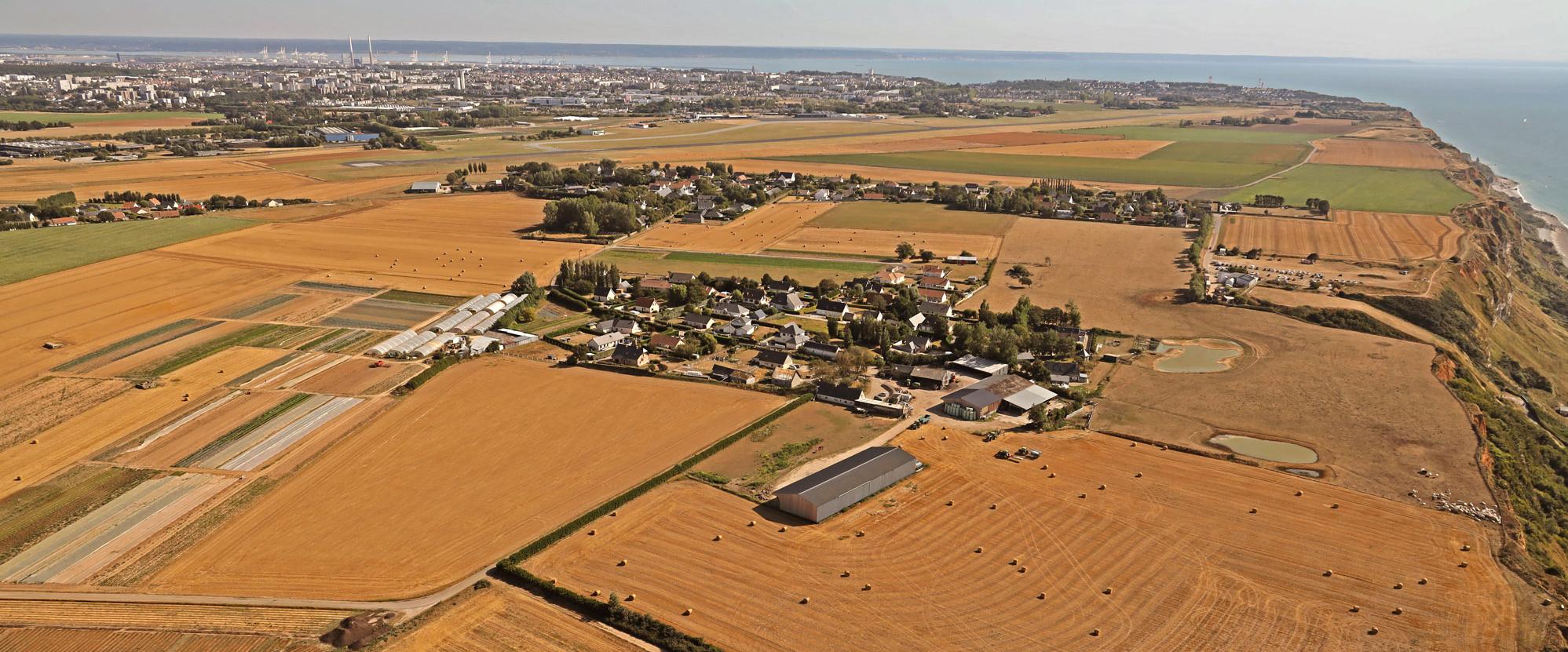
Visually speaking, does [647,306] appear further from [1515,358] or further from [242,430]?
[1515,358]

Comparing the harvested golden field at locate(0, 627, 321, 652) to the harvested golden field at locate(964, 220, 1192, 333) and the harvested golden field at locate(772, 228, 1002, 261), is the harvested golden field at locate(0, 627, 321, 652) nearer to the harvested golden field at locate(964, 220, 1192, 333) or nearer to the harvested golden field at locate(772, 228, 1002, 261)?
the harvested golden field at locate(964, 220, 1192, 333)

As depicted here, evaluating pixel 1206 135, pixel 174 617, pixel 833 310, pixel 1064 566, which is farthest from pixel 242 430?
pixel 1206 135

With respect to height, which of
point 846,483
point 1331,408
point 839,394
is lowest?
point 846,483

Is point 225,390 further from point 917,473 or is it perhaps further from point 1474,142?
point 1474,142

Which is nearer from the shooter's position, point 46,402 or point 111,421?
point 111,421

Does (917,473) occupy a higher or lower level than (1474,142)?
lower

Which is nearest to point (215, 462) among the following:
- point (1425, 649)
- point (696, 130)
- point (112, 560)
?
point (112, 560)

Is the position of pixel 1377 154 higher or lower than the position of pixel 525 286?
higher
